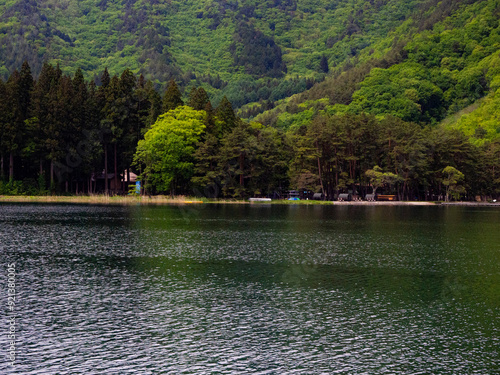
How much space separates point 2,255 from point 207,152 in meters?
85.8

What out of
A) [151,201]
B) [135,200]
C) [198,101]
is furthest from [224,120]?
[135,200]

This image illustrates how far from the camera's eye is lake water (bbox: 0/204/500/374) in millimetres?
21312

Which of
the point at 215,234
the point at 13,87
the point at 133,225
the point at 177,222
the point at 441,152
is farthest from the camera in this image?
the point at 441,152

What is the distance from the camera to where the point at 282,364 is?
2091 cm

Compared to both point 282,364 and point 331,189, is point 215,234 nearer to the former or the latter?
point 282,364

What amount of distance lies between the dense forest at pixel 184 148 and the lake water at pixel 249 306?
2582 inches

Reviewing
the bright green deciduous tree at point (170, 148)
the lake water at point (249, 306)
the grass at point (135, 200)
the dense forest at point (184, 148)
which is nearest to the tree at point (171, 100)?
the dense forest at point (184, 148)

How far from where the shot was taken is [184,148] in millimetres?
127812

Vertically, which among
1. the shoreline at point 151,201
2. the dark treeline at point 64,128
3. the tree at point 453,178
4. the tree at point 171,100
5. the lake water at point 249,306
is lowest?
the lake water at point 249,306

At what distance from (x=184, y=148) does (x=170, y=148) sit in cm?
336

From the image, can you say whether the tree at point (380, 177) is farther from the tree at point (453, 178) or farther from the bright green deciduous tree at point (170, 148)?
the bright green deciduous tree at point (170, 148)

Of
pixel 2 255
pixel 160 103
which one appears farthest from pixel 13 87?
pixel 2 255

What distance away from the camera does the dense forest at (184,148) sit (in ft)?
384

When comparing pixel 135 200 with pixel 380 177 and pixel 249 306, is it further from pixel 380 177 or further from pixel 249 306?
pixel 249 306
